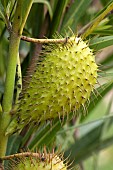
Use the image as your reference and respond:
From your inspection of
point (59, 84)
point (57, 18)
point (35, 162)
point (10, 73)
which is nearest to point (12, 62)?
point (10, 73)

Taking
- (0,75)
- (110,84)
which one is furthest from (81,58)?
(0,75)

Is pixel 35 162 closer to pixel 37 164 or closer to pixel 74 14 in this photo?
pixel 37 164

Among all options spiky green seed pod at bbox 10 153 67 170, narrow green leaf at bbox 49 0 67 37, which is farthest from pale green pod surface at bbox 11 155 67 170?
narrow green leaf at bbox 49 0 67 37

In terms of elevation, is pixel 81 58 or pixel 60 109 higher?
pixel 81 58

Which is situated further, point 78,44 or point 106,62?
point 106,62

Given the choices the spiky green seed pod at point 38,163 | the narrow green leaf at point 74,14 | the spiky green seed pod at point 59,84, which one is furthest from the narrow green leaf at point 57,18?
the spiky green seed pod at point 38,163

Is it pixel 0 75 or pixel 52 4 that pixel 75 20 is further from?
pixel 0 75

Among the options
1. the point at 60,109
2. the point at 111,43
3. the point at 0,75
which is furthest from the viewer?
the point at 0,75

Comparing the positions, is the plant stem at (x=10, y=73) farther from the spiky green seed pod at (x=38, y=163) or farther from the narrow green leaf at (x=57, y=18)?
the narrow green leaf at (x=57, y=18)
